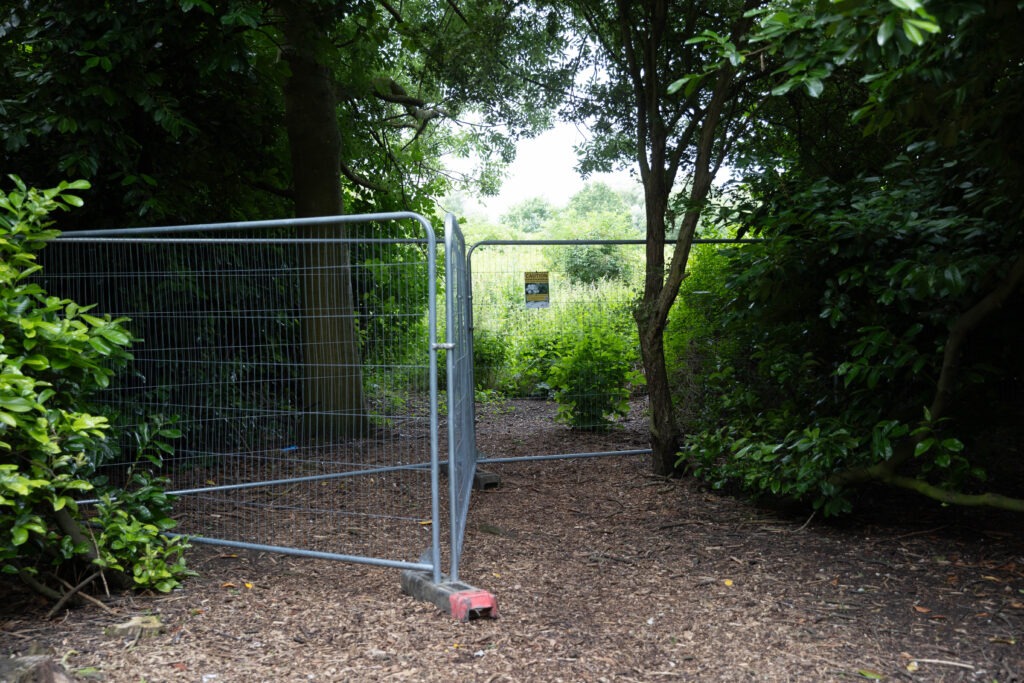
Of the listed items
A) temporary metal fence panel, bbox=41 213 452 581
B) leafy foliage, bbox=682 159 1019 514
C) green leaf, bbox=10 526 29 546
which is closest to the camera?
green leaf, bbox=10 526 29 546

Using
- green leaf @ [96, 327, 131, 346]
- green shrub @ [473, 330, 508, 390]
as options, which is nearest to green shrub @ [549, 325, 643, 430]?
green shrub @ [473, 330, 508, 390]

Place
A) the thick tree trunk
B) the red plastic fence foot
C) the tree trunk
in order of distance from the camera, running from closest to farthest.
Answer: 1. the red plastic fence foot
2. the tree trunk
3. the thick tree trunk

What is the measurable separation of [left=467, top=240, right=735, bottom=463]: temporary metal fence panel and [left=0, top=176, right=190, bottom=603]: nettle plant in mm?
3714

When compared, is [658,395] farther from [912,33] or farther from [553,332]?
[912,33]

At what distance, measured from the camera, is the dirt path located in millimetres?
3498

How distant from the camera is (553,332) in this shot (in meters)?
8.37

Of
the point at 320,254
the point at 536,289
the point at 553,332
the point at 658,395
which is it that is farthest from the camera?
the point at 553,332

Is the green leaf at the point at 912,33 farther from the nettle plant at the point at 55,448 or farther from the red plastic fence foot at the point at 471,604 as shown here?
the nettle plant at the point at 55,448

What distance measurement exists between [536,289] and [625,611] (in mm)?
4114

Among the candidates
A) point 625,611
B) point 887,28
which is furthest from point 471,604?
point 887,28

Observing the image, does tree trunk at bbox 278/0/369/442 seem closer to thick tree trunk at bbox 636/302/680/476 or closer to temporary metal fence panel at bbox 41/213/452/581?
temporary metal fence panel at bbox 41/213/452/581

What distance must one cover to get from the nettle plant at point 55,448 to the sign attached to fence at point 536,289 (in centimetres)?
403

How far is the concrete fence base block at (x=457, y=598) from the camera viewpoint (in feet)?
12.9

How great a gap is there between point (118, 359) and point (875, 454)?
4183mm
